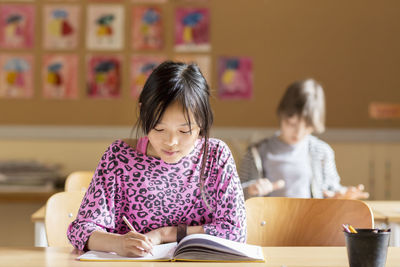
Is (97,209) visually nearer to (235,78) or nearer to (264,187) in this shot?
(264,187)

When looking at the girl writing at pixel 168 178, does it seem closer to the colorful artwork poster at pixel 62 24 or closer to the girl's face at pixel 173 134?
the girl's face at pixel 173 134

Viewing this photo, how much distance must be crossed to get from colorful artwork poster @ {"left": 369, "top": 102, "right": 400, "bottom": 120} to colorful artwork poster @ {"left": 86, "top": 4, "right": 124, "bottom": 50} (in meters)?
1.52

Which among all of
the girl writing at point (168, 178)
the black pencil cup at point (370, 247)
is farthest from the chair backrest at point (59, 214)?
the black pencil cup at point (370, 247)

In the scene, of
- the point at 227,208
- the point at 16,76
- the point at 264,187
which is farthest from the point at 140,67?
the point at 227,208

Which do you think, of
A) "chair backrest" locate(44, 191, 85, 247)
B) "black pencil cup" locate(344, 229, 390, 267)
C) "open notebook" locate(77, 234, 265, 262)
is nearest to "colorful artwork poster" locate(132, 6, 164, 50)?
"chair backrest" locate(44, 191, 85, 247)

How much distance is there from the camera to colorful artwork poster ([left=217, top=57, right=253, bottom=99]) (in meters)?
3.51

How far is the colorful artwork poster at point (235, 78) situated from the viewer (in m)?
3.51

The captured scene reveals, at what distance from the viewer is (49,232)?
1.78 m

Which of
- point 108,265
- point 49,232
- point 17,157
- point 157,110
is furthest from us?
point 17,157

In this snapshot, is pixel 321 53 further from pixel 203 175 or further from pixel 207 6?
pixel 203 175

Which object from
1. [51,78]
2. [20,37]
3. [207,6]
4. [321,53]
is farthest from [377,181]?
[20,37]

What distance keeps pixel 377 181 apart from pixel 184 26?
1.43 metres

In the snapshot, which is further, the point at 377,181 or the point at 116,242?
the point at 377,181

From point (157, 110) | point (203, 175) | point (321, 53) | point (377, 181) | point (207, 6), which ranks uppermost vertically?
point (207, 6)
